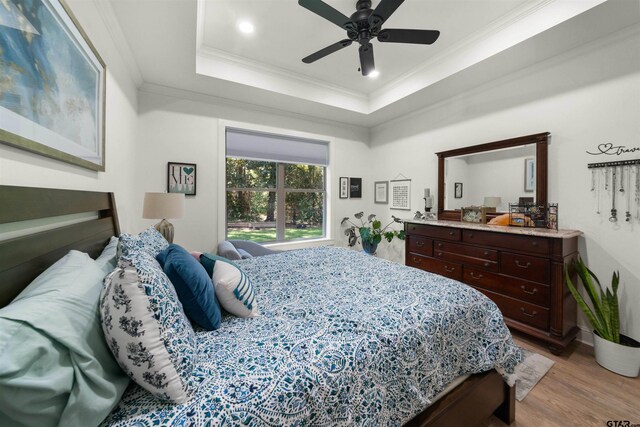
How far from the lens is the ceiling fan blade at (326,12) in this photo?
1639mm

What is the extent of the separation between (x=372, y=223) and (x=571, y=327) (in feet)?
8.48

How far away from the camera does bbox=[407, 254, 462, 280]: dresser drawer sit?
2799 millimetres

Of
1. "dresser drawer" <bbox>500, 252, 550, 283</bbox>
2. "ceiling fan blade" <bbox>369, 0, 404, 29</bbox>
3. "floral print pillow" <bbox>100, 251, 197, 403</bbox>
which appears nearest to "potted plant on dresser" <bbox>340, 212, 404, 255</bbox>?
"dresser drawer" <bbox>500, 252, 550, 283</bbox>

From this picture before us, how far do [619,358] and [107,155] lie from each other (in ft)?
13.4

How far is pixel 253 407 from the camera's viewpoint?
2.44 ft

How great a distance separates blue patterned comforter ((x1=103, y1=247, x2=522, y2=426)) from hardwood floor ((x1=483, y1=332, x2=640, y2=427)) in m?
0.43

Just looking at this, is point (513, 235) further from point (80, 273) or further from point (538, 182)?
point (80, 273)

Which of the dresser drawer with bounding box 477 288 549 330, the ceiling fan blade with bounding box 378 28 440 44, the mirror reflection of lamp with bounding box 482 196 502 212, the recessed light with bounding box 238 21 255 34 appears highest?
the recessed light with bounding box 238 21 255 34

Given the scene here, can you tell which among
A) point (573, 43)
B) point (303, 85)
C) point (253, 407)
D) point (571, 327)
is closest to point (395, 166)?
point (303, 85)

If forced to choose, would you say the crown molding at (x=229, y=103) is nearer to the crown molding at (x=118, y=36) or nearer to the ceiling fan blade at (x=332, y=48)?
the crown molding at (x=118, y=36)

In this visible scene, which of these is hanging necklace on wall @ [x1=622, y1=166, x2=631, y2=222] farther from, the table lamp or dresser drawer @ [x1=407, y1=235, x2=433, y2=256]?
the table lamp

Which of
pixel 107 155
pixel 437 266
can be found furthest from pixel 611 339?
pixel 107 155

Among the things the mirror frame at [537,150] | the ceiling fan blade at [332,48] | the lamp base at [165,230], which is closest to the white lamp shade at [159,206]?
the lamp base at [165,230]

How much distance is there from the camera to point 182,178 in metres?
3.13
